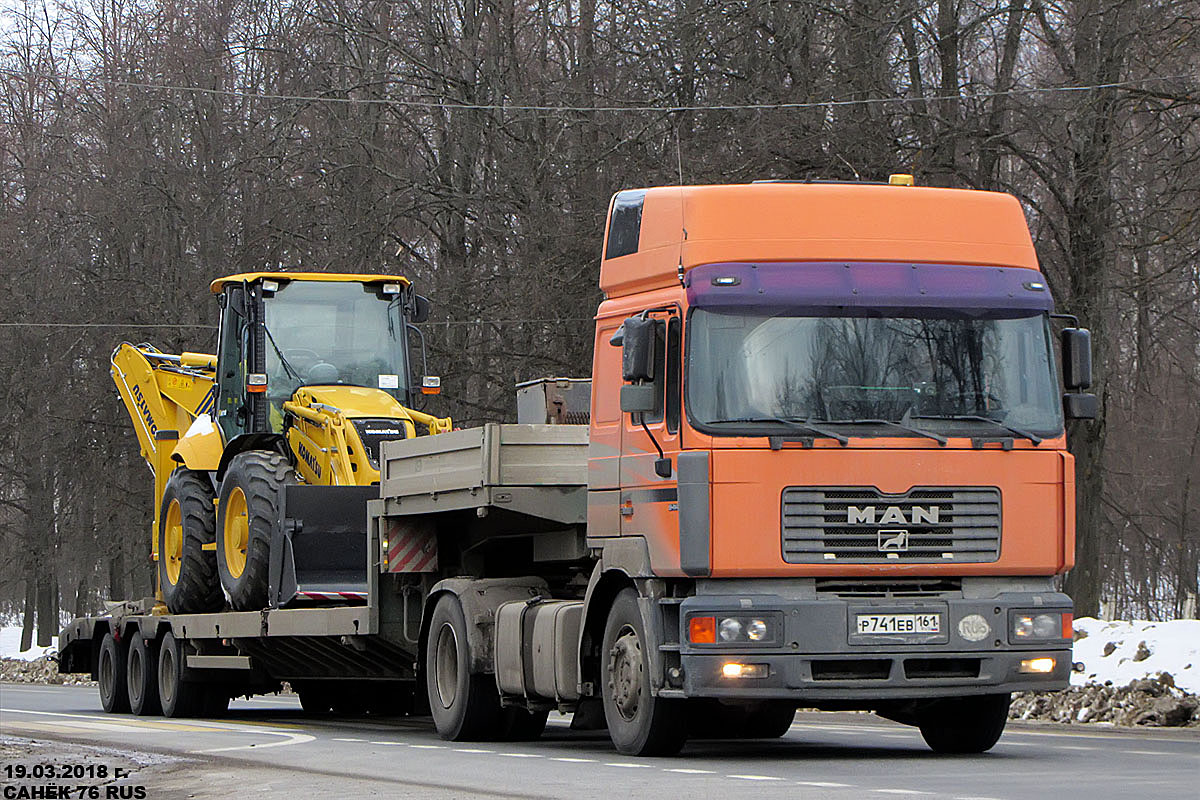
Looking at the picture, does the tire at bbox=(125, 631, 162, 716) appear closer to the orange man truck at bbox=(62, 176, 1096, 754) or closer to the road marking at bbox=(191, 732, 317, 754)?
the road marking at bbox=(191, 732, 317, 754)

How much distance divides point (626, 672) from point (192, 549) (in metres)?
8.64

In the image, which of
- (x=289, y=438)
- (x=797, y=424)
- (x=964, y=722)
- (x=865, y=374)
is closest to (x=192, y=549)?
(x=289, y=438)

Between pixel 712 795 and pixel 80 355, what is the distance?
31.9m

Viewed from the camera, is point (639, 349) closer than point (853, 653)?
No

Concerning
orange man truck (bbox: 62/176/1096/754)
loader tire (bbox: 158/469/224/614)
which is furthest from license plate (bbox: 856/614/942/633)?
loader tire (bbox: 158/469/224/614)

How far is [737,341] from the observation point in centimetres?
1277

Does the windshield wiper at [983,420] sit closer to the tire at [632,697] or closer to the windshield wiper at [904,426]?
the windshield wiper at [904,426]

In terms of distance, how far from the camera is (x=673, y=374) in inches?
506

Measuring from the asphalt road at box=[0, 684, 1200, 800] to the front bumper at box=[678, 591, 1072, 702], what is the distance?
486 mm

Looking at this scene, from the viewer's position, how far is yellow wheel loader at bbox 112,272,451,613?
1830 centimetres

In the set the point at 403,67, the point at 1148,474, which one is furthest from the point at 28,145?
the point at 1148,474

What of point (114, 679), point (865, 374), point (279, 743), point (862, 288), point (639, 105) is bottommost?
point (279, 743)

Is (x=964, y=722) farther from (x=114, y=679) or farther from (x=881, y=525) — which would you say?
(x=114, y=679)

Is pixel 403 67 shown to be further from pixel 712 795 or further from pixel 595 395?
pixel 712 795
